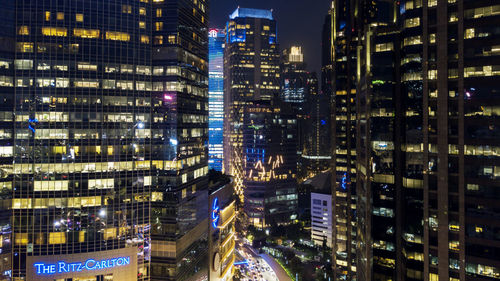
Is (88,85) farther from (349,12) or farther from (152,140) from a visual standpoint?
(349,12)

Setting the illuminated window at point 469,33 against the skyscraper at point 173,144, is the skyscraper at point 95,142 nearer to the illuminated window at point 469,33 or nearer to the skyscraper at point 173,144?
the skyscraper at point 173,144

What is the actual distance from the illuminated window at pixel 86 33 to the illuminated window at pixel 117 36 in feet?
7.37

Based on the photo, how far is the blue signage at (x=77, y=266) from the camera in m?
77.1

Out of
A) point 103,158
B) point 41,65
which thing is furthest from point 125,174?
point 41,65

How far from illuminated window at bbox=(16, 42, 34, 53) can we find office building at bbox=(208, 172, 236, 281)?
5510 centimetres

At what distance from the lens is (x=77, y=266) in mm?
78312

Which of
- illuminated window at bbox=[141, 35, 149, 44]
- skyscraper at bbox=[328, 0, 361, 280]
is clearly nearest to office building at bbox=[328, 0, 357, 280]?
skyscraper at bbox=[328, 0, 361, 280]

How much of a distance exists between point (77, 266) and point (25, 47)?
46.6m

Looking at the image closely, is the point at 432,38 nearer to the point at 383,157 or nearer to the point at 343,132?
the point at 383,157

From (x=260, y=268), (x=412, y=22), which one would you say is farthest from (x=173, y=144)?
(x=260, y=268)

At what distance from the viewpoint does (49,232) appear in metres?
78.5

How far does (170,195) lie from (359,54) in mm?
60031

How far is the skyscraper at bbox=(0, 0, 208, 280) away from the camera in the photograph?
3083 inches

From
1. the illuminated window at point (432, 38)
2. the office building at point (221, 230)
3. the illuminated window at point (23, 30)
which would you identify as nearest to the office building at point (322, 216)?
the office building at point (221, 230)
